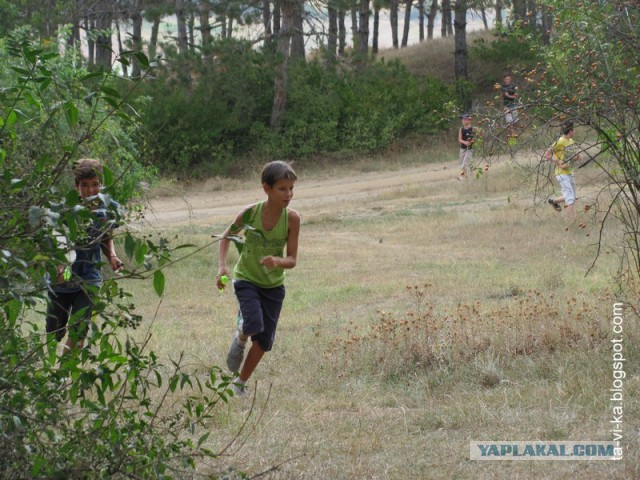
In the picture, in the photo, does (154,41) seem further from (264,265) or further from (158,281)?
(158,281)

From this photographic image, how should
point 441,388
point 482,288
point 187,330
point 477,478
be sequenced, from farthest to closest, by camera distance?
1. point 482,288
2. point 187,330
3. point 441,388
4. point 477,478

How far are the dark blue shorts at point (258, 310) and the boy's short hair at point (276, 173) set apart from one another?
708 millimetres

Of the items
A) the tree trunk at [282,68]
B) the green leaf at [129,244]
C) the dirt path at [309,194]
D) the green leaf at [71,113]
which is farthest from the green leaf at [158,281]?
the tree trunk at [282,68]

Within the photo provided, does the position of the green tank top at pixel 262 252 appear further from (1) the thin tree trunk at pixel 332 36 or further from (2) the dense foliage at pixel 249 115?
(2) the dense foliage at pixel 249 115

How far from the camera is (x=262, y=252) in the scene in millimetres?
6289

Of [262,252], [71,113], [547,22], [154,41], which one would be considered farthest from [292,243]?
[547,22]

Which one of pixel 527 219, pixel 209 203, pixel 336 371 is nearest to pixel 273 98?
pixel 209 203

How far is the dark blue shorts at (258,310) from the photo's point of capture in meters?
6.16

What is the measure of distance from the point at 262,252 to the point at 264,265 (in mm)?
220

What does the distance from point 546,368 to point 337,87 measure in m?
26.0

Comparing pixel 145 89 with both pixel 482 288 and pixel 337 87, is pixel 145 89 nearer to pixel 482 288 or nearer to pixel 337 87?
pixel 337 87

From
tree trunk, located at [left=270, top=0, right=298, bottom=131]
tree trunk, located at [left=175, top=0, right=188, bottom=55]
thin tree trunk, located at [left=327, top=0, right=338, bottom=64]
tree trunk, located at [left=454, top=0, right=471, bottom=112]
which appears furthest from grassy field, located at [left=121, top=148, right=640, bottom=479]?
tree trunk, located at [left=454, top=0, right=471, bottom=112]

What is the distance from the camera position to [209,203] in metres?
23.2

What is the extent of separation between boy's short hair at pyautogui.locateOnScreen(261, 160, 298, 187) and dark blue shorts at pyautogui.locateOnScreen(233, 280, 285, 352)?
71cm
